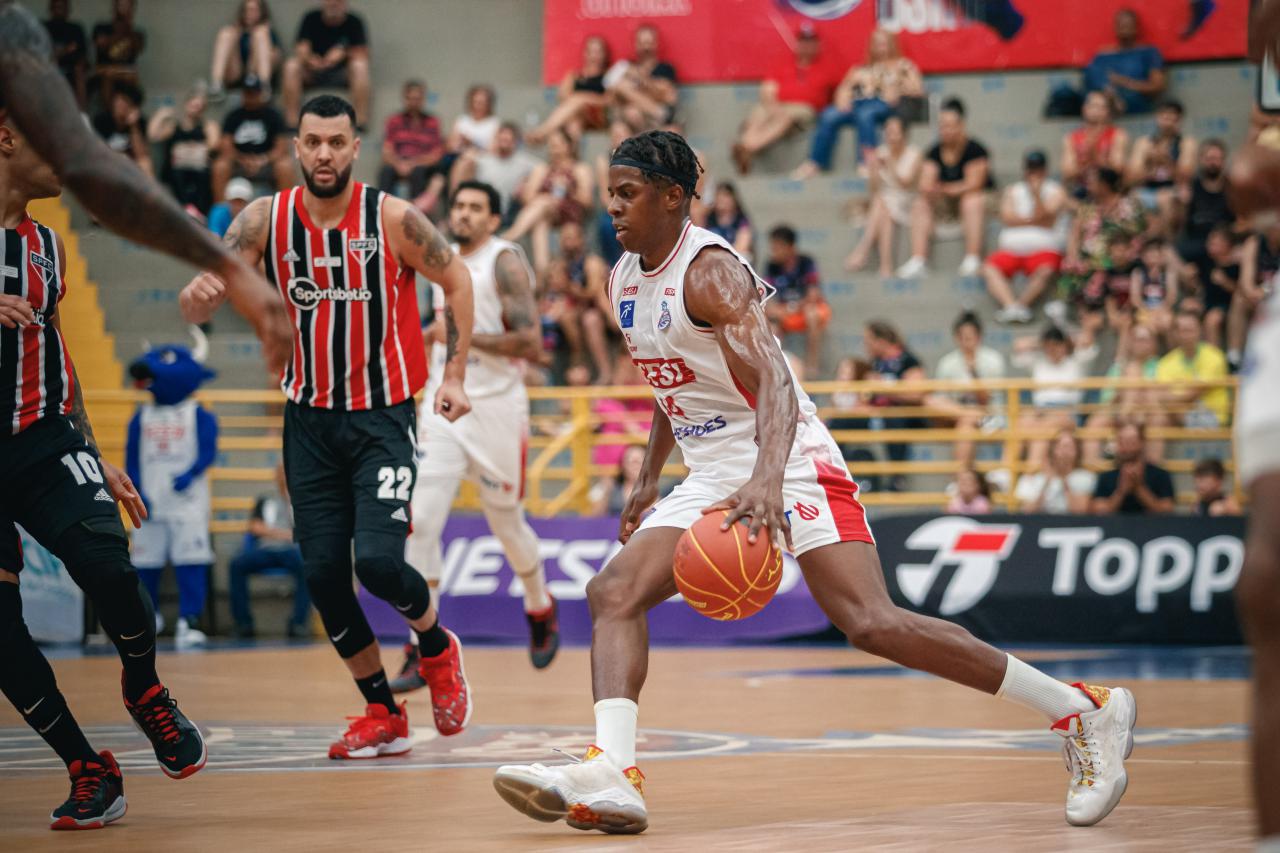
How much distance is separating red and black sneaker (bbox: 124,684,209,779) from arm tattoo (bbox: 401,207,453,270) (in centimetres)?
236

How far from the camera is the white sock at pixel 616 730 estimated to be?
561 centimetres

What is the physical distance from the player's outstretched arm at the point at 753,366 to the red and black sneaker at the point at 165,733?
2.12 meters

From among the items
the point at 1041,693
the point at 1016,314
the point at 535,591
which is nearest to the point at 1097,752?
the point at 1041,693

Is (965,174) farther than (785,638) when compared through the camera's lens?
Yes

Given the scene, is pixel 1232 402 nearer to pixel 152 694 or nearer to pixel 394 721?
pixel 394 721

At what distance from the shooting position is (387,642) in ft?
50.7

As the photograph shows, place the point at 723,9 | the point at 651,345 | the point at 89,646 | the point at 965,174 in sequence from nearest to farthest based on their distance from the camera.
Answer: the point at 651,345 < the point at 89,646 < the point at 965,174 < the point at 723,9

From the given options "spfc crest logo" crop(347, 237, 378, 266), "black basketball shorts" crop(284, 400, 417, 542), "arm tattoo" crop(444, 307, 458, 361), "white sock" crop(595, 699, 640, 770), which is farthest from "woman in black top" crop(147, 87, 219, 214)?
"white sock" crop(595, 699, 640, 770)

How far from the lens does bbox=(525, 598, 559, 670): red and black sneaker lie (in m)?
11.4

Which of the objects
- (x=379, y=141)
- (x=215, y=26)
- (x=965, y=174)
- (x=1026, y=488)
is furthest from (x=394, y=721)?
(x=215, y=26)

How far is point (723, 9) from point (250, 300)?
1818 cm

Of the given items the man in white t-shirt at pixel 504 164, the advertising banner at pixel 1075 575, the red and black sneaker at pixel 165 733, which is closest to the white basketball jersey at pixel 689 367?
the red and black sneaker at pixel 165 733

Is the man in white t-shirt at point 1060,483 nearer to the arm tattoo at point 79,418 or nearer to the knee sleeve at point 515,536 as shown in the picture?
the knee sleeve at point 515,536

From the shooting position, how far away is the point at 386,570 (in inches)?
298
